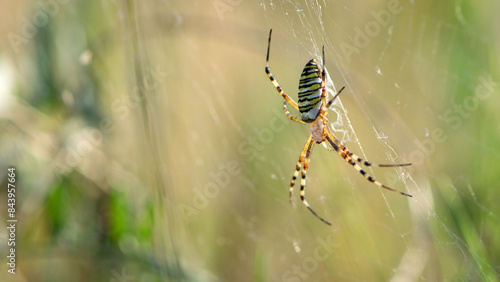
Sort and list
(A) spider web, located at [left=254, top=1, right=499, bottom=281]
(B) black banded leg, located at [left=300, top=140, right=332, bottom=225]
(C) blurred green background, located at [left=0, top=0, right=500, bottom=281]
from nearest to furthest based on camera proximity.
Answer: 1. (A) spider web, located at [left=254, top=1, right=499, bottom=281]
2. (C) blurred green background, located at [left=0, top=0, right=500, bottom=281]
3. (B) black banded leg, located at [left=300, top=140, right=332, bottom=225]

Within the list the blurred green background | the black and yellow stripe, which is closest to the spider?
the black and yellow stripe

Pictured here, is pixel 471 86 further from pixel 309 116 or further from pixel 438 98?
pixel 309 116

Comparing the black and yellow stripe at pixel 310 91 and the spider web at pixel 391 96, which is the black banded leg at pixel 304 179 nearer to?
the spider web at pixel 391 96

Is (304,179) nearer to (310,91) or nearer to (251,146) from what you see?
(251,146)

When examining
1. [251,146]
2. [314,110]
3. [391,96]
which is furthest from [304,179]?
[314,110]

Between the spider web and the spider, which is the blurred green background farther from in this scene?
the spider

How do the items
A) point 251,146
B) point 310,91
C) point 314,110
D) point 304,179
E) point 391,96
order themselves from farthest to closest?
point 251,146 < point 304,179 < point 391,96 < point 314,110 < point 310,91

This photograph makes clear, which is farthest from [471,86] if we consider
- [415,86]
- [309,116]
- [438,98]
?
[309,116]
